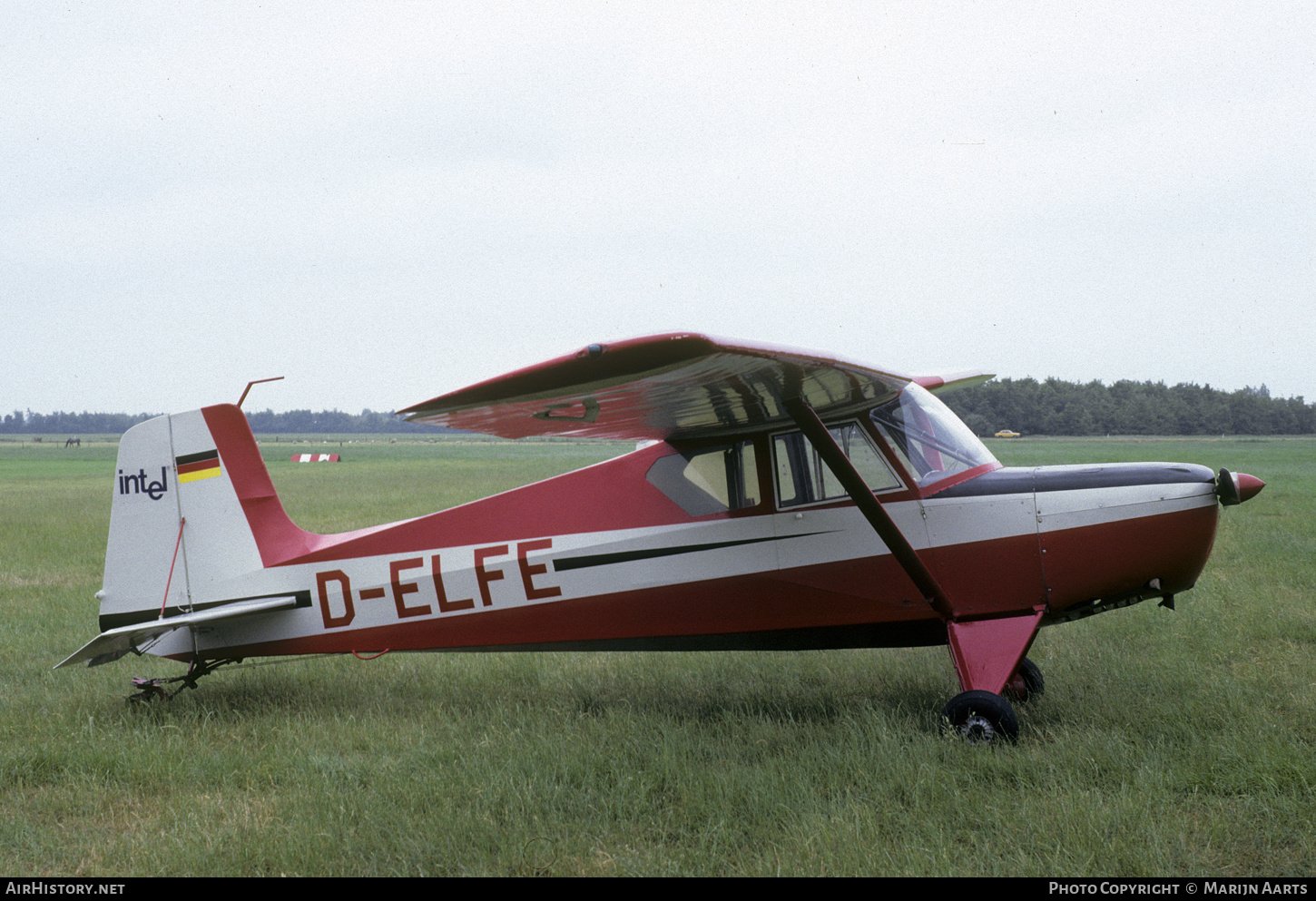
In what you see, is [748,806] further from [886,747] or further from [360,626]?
[360,626]

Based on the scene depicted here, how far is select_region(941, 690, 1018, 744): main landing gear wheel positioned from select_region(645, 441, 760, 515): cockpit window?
179cm

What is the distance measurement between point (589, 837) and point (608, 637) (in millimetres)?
1970

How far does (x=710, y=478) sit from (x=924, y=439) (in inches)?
56.8

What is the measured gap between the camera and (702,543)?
586 cm

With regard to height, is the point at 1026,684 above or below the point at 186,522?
below

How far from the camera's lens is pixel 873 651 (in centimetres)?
779

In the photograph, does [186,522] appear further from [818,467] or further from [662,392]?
[818,467]

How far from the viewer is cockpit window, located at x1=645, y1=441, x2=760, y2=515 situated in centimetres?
590

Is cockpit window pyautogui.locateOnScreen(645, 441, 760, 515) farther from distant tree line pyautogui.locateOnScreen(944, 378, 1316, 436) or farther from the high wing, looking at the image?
distant tree line pyautogui.locateOnScreen(944, 378, 1316, 436)

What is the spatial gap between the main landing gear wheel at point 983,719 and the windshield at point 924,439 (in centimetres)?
135

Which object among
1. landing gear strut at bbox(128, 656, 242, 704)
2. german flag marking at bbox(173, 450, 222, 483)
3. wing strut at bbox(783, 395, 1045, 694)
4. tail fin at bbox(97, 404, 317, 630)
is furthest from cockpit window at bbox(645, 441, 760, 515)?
landing gear strut at bbox(128, 656, 242, 704)

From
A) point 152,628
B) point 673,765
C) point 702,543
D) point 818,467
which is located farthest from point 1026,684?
point 152,628

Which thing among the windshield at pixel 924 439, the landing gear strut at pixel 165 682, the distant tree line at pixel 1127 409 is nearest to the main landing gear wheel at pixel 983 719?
the windshield at pixel 924 439

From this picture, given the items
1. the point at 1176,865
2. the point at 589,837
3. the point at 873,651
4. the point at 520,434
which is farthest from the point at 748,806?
the point at 873,651
